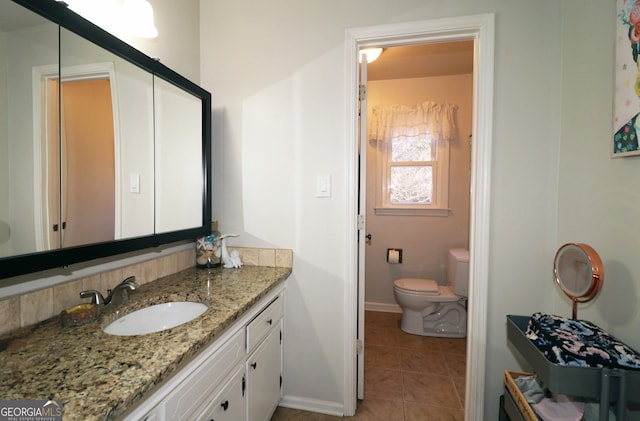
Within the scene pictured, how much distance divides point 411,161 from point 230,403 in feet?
9.02

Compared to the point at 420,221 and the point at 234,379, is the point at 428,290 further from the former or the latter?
the point at 234,379

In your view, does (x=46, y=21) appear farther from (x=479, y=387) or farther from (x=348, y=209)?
(x=479, y=387)

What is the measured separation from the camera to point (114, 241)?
1.16 metres

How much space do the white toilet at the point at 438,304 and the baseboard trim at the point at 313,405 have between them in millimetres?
1254

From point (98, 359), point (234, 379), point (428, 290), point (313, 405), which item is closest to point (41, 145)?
point (98, 359)

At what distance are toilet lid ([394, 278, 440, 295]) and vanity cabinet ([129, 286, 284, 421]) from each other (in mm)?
1476

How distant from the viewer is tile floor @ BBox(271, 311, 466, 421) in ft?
5.55

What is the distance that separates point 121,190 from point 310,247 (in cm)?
99

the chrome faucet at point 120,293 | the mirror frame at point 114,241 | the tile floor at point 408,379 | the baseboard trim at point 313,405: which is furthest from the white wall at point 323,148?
the chrome faucet at point 120,293

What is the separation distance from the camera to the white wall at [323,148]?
4.66 feet

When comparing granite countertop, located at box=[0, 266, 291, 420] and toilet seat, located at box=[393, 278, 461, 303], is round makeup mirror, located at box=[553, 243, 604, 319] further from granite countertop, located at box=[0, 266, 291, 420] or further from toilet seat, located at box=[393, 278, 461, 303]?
toilet seat, located at box=[393, 278, 461, 303]

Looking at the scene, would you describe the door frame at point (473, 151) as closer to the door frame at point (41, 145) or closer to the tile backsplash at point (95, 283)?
the tile backsplash at point (95, 283)

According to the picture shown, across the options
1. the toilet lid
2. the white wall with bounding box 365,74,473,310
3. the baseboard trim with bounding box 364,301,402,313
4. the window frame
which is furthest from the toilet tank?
the baseboard trim with bounding box 364,301,402,313

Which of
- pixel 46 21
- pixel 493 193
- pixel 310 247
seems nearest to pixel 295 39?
pixel 46 21
